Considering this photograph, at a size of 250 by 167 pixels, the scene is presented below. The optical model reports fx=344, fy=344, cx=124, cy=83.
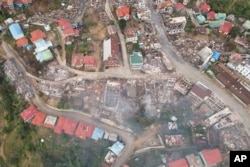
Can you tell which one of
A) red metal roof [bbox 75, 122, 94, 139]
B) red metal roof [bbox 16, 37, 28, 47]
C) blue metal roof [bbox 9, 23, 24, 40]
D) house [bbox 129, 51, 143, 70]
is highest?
blue metal roof [bbox 9, 23, 24, 40]

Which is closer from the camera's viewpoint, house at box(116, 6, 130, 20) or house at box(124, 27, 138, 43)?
house at box(124, 27, 138, 43)

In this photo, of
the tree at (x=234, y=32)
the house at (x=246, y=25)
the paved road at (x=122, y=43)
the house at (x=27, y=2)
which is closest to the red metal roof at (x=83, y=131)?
the paved road at (x=122, y=43)

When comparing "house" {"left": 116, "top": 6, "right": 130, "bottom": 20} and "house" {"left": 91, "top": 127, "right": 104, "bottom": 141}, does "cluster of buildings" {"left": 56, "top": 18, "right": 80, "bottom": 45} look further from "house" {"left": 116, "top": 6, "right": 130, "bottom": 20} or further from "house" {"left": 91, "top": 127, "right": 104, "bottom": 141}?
"house" {"left": 91, "top": 127, "right": 104, "bottom": 141}

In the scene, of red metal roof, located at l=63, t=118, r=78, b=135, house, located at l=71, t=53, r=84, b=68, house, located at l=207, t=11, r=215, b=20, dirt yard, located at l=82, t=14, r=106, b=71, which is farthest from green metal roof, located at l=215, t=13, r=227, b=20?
red metal roof, located at l=63, t=118, r=78, b=135

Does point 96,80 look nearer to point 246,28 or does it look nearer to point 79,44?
point 79,44

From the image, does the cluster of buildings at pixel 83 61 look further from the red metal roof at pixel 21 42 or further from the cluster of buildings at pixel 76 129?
the cluster of buildings at pixel 76 129

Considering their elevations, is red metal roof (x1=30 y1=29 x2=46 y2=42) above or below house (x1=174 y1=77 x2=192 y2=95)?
above

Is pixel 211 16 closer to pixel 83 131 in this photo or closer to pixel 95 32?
pixel 95 32
